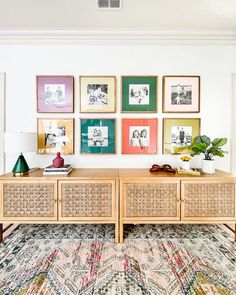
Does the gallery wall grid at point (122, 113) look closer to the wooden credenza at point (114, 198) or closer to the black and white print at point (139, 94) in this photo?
the black and white print at point (139, 94)

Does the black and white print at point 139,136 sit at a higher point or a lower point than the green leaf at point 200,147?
higher

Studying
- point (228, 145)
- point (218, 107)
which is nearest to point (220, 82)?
point (218, 107)

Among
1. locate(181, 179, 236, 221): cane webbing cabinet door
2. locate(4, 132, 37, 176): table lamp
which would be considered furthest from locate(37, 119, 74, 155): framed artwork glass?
locate(181, 179, 236, 221): cane webbing cabinet door

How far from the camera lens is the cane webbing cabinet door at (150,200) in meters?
2.28

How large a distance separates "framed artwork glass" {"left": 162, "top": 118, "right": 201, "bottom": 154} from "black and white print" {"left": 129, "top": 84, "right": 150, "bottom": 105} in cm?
42

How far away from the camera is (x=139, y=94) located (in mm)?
2793

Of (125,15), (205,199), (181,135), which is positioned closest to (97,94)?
(125,15)

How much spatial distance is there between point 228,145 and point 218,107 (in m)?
0.55

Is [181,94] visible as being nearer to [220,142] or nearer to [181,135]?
[181,135]

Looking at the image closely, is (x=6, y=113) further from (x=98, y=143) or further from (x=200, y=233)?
(x=200, y=233)

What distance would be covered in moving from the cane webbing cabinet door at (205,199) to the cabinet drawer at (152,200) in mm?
94

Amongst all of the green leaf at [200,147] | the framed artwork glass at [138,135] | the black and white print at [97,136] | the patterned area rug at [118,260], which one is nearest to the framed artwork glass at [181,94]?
the framed artwork glass at [138,135]

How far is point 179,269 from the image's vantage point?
73.3 inches

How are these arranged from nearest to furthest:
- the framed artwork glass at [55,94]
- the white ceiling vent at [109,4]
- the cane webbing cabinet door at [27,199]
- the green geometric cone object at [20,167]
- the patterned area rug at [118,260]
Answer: the patterned area rug at [118,260] < the white ceiling vent at [109,4] < the cane webbing cabinet door at [27,199] < the green geometric cone object at [20,167] < the framed artwork glass at [55,94]
